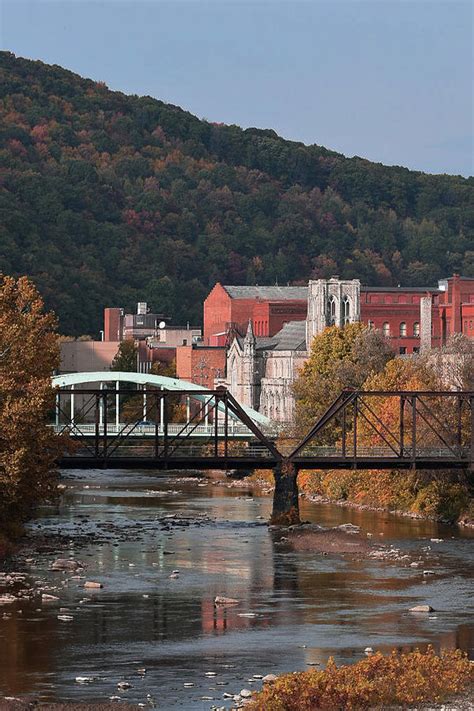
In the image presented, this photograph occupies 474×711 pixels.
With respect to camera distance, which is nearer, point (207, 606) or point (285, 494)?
point (207, 606)

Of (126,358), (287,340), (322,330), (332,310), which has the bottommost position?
(126,358)

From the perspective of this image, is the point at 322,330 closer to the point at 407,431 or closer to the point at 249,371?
the point at 249,371

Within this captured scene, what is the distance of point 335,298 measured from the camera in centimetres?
17762

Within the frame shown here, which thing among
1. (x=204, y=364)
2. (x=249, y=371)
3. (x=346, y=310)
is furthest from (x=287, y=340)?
(x=204, y=364)

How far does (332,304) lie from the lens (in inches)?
6983

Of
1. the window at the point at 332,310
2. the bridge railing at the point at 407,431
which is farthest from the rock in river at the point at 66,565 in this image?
the window at the point at 332,310

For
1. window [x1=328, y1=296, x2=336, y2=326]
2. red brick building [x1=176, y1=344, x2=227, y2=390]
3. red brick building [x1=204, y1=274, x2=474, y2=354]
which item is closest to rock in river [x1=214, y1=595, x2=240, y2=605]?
red brick building [x1=204, y1=274, x2=474, y2=354]

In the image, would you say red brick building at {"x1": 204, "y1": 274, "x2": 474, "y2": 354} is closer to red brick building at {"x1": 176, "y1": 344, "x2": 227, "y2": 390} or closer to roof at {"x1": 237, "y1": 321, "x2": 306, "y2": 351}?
roof at {"x1": 237, "y1": 321, "x2": 306, "y2": 351}

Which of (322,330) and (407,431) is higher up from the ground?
(322,330)

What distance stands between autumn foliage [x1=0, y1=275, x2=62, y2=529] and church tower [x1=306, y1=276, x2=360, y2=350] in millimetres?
94733

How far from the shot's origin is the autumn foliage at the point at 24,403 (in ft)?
238

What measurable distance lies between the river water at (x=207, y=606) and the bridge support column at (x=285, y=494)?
1.14 meters

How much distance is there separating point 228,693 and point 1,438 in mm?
28732

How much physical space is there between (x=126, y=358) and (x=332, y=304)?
24916 millimetres
